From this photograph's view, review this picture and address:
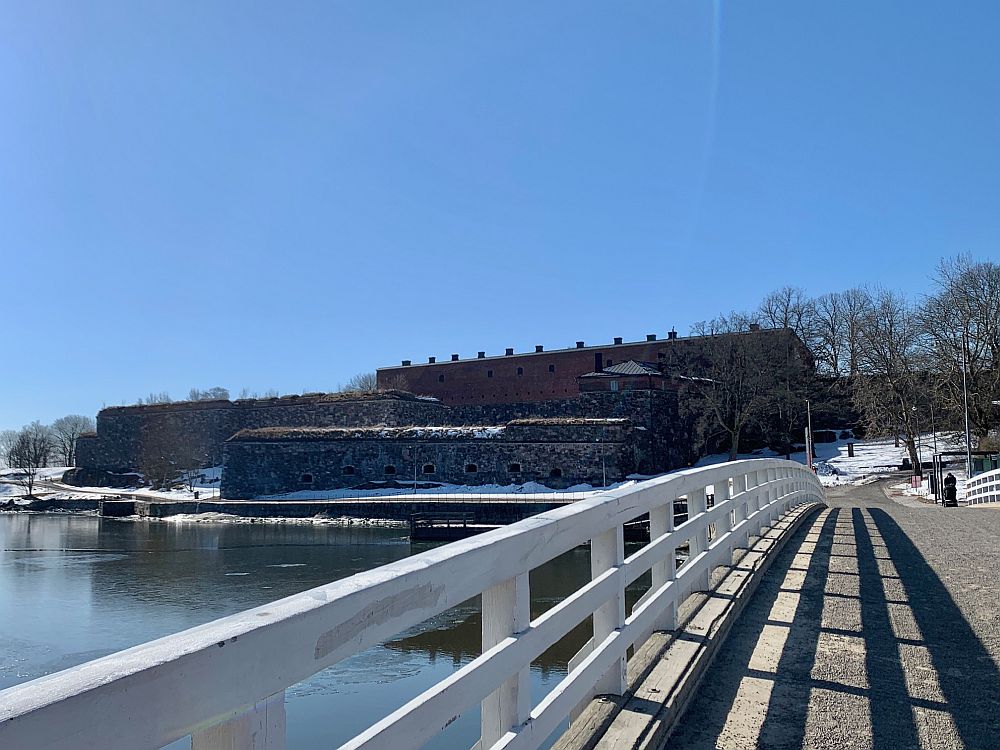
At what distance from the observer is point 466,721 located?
8133 millimetres

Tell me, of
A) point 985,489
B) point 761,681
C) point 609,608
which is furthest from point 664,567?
point 985,489

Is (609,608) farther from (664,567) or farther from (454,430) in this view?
(454,430)

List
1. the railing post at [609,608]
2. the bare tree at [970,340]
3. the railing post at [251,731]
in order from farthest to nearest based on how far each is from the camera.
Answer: the bare tree at [970,340] → the railing post at [609,608] → the railing post at [251,731]

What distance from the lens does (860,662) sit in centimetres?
372

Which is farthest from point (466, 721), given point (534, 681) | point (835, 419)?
point (835, 419)

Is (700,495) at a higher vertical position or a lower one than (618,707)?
higher

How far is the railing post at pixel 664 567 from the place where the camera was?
3.90 metres

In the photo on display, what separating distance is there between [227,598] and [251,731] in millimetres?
15952

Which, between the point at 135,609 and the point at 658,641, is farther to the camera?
the point at 135,609

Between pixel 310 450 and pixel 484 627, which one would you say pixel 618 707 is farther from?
pixel 310 450

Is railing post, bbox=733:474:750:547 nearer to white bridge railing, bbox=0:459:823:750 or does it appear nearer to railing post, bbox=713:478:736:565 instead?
railing post, bbox=713:478:736:565

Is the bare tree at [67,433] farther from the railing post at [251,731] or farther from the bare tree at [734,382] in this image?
the railing post at [251,731]

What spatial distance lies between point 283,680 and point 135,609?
15.8m

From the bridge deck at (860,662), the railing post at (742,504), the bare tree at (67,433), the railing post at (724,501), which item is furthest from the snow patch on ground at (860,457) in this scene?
the bare tree at (67,433)
